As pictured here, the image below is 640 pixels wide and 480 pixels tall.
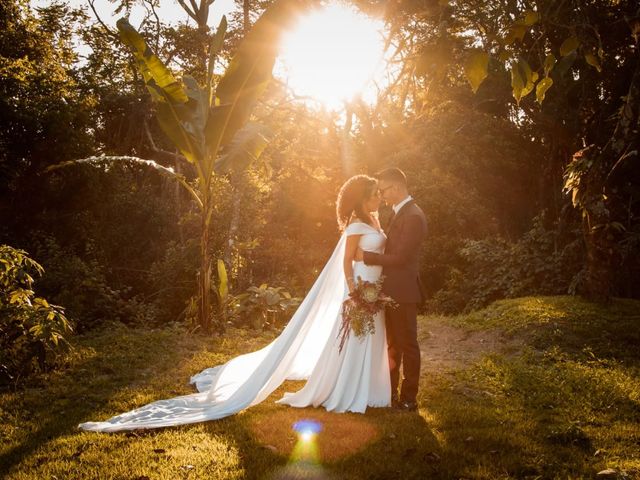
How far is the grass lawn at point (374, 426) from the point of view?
12.4 feet

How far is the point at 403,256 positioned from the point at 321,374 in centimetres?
144

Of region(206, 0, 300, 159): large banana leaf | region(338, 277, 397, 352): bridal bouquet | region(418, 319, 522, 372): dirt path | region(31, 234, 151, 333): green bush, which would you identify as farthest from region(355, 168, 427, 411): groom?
region(31, 234, 151, 333): green bush

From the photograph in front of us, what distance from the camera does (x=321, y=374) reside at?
5.34 metres

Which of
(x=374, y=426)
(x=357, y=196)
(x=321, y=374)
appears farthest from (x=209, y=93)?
(x=374, y=426)

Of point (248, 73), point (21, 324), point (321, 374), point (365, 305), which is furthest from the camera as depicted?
point (248, 73)

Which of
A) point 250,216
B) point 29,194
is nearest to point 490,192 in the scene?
point 250,216

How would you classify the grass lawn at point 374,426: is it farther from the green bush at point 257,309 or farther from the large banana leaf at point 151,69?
the large banana leaf at point 151,69

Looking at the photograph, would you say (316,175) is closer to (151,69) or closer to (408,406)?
(151,69)

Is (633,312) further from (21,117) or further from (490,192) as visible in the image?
(21,117)

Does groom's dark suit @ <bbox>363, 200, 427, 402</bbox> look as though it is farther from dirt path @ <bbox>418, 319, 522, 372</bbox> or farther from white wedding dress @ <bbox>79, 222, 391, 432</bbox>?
dirt path @ <bbox>418, 319, 522, 372</bbox>

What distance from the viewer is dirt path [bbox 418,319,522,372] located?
7.63 m

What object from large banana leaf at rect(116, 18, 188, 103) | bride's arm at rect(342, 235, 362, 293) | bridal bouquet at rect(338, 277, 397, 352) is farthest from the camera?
large banana leaf at rect(116, 18, 188, 103)

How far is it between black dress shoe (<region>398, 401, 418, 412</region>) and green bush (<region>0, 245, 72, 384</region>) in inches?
141

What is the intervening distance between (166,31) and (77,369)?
17.2 metres
